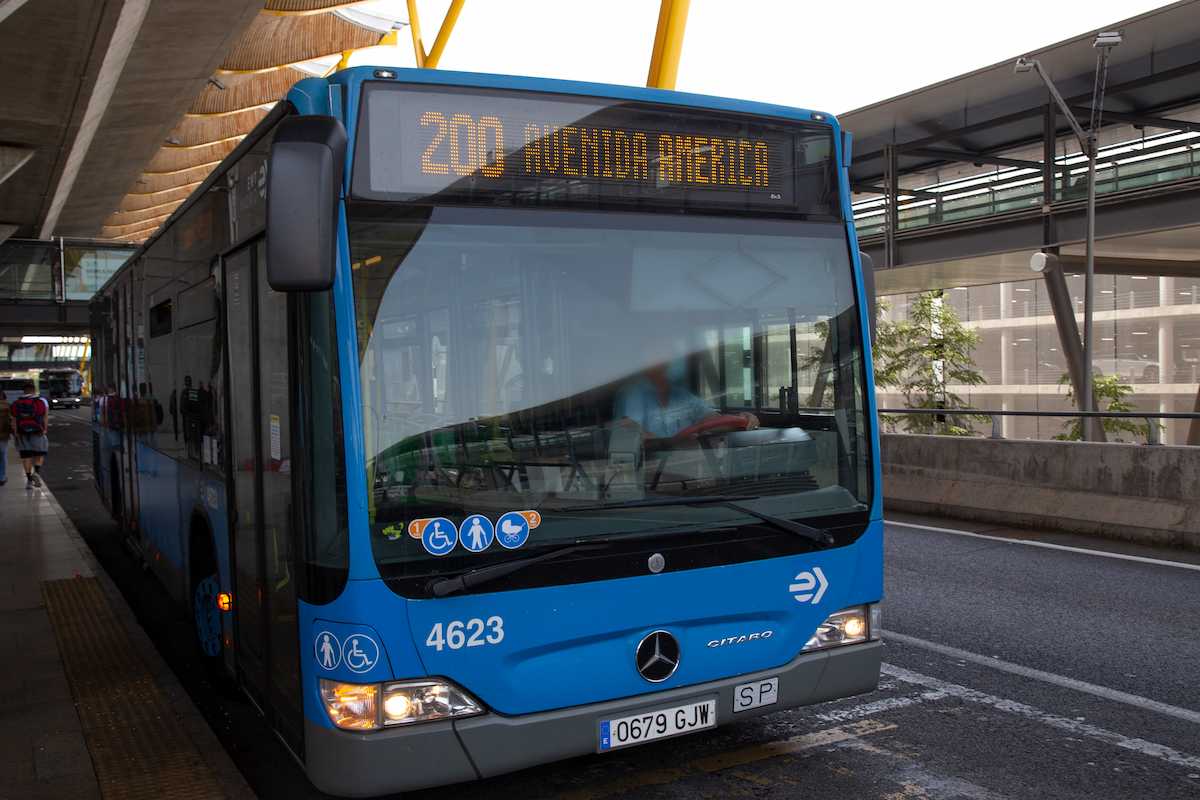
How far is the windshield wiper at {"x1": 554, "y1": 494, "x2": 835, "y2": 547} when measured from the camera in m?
4.17

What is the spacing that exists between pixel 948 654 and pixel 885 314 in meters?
56.2

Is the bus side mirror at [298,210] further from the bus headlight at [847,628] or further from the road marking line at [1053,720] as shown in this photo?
the road marking line at [1053,720]

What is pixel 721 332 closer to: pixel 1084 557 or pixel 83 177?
pixel 1084 557

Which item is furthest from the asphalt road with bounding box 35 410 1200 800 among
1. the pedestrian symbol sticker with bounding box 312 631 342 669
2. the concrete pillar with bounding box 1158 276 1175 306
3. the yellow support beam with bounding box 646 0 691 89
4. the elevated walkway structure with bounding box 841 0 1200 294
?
the concrete pillar with bounding box 1158 276 1175 306

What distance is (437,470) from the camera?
3.87 m

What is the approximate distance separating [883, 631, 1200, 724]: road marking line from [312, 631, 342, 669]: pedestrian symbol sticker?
4.15 meters

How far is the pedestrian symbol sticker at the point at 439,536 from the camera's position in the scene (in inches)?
152

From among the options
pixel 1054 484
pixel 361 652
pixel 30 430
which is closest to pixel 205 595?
pixel 361 652

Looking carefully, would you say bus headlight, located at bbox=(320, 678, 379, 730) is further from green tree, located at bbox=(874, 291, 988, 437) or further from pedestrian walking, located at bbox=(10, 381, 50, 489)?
green tree, located at bbox=(874, 291, 988, 437)

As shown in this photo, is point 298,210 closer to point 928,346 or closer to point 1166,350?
point 928,346

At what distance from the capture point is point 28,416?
1856 centimetres

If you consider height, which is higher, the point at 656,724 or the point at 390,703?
the point at 390,703

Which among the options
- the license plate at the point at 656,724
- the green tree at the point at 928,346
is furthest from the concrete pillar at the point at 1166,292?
the license plate at the point at 656,724

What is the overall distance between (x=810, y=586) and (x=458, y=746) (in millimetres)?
1614
